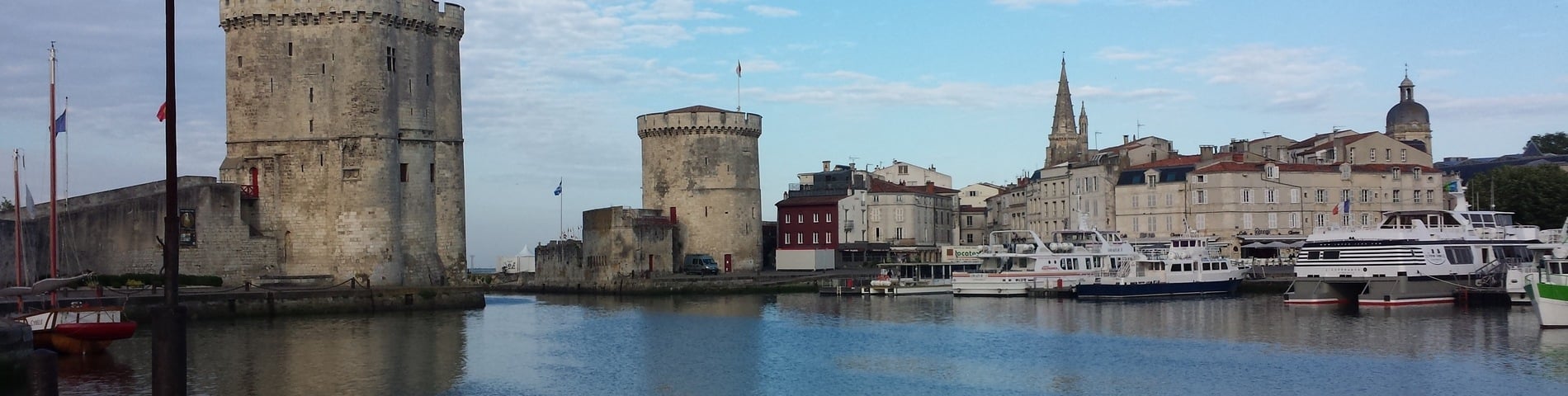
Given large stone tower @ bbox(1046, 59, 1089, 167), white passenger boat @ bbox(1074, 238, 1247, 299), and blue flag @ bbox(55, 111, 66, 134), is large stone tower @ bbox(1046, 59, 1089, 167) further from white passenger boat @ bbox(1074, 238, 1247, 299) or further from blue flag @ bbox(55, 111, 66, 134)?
blue flag @ bbox(55, 111, 66, 134)

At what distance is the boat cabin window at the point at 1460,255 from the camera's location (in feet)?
145

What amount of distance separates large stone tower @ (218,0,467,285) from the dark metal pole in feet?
99.4

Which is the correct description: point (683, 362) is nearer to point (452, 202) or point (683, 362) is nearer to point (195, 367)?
point (195, 367)

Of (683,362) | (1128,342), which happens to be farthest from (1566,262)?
(683,362)

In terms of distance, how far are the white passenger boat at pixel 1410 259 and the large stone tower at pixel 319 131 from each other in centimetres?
2737

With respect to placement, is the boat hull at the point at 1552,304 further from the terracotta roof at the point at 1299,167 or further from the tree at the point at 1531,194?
the terracotta roof at the point at 1299,167

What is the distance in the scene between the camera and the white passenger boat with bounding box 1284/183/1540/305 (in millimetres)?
43312

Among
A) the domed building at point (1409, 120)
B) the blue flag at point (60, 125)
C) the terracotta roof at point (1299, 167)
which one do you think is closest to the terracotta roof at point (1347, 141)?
the terracotta roof at point (1299, 167)

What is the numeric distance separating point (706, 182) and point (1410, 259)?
100ft

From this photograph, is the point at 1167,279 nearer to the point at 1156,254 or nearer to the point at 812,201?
the point at 1156,254

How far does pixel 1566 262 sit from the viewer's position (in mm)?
33656

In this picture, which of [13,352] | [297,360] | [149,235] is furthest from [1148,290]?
[13,352]

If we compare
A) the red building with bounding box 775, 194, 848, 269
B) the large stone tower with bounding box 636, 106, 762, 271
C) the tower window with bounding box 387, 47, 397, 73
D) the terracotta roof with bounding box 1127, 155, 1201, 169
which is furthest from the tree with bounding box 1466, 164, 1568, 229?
the tower window with bounding box 387, 47, 397, 73

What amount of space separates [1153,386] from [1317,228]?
22.3 m
